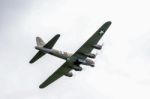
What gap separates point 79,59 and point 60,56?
396 centimetres

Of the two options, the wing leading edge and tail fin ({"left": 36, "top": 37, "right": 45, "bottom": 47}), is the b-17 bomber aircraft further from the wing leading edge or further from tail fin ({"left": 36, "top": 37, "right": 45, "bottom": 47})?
tail fin ({"left": 36, "top": 37, "right": 45, "bottom": 47})

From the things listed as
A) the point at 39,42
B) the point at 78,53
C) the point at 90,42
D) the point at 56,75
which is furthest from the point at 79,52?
the point at 39,42

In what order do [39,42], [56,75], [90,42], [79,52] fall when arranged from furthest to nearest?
[56,75], [39,42], [79,52], [90,42]

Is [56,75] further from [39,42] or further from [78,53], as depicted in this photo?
[78,53]

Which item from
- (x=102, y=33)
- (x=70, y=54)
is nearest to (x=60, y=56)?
(x=70, y=54)

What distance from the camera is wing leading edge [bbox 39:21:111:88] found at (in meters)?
113

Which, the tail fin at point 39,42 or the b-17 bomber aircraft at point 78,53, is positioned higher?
the tail fin at point 39,42

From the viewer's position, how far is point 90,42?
11456 centimetres

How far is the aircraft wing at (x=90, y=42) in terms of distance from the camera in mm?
112375

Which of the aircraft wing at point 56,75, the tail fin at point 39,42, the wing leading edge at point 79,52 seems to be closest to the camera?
the wing leading edge at point 79,52

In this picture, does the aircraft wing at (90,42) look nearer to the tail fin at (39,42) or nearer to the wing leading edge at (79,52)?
the wing leading edge at (79,52)

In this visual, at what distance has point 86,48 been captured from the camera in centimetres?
11562

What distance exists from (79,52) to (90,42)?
124 inches

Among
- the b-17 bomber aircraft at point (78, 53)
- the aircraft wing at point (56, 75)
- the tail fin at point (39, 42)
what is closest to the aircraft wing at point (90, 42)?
the b-17 bomber aircraft at point (78, 53)
